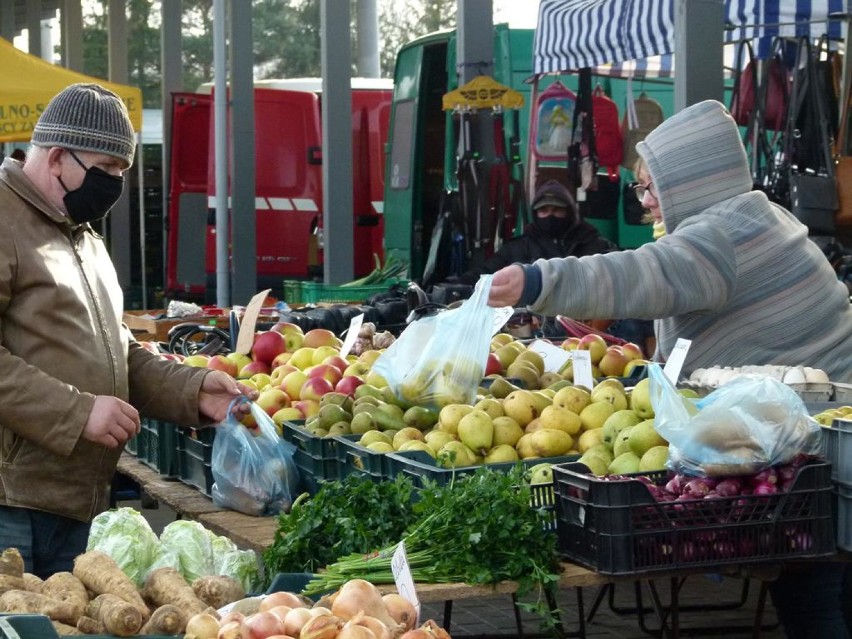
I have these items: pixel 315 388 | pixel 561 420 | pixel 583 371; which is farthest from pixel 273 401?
pixel 561 420

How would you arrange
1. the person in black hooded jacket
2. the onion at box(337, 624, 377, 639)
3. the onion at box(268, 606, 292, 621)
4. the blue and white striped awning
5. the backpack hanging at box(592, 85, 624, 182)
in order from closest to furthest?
the onion at box(337, 624, 377, 639) → the onion at box(268, 606, 292, 621) → the blue and white striped awning → the person in black hooded jacket → the backpack hanging at box(592, 85, 624, 182)

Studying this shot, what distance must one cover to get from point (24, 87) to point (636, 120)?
5.67 meters

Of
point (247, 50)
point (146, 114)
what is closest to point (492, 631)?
point (247, 50)

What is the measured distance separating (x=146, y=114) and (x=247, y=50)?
1102 centimetres

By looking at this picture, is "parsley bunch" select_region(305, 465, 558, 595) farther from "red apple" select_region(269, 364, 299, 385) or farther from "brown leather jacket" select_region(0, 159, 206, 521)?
"red apple" select_region(269, 364, 299, 385)

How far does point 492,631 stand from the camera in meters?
6.00

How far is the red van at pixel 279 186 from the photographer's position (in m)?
15.0

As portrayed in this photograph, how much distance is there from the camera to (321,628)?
253cm

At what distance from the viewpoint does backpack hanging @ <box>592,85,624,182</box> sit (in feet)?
36.2

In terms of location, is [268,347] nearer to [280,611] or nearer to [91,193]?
[91,193]

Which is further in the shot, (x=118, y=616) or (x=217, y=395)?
(x=217, y=395)

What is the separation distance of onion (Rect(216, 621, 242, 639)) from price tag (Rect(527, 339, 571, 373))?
3020 millimetres

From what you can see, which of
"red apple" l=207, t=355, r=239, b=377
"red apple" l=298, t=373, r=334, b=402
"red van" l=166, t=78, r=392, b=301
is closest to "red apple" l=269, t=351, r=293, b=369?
"red apple" l=207, t=355, r=239, b=377

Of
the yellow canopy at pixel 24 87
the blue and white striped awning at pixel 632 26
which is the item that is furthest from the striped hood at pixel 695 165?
the yellow canopy at pixel 24 87
